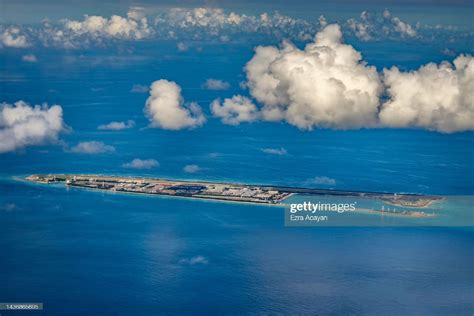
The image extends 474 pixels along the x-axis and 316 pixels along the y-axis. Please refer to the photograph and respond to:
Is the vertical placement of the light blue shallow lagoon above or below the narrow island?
below

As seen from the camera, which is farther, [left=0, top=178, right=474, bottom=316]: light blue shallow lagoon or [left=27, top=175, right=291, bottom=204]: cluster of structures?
[left=27, top=175, right=291, bottom=204]: cluster of structures

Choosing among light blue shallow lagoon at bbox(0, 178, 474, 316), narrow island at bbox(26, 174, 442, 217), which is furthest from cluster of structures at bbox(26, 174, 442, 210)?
light blue shallow lagoon at bbox(0, 178, 474, 316)

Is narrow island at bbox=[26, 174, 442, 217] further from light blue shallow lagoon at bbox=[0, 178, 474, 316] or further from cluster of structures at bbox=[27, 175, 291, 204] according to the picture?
light blue shallow lagoon at bbox=[0, 178, 474, 316]

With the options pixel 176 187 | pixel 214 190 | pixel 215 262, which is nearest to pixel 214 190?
pixel 214 190

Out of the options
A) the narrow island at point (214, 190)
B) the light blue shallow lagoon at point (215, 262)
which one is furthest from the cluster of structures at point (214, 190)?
the light blue shallow lagoon at point (215, 262)

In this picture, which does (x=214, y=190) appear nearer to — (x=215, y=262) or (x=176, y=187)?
(x=176, y=187)

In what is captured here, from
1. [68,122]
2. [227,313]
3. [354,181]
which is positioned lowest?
[227,313]

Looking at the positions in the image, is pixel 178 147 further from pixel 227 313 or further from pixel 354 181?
pixel 227 313

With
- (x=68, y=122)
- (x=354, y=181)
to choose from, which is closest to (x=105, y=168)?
(x=68, y=122)
